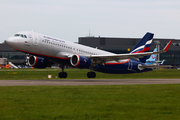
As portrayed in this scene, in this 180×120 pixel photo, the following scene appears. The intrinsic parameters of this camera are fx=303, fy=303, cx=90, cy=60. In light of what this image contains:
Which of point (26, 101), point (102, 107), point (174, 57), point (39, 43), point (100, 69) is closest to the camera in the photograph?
point (102, 107)

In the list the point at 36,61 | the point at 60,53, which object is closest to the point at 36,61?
the point at 36,61

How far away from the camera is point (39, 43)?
38.3 metres

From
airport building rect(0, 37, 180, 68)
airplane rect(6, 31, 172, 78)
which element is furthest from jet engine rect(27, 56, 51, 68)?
airport building rect(0, 37, 180, 68)

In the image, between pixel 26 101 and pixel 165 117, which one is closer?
pixel 165 117

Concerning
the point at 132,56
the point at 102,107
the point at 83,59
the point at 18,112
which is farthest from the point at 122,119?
the point at 132,56

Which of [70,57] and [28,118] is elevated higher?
[70,57]

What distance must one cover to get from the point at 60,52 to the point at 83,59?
11.4 feet

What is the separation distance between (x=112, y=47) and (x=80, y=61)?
131677mm

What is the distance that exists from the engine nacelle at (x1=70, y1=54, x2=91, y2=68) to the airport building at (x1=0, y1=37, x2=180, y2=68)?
12582 cm

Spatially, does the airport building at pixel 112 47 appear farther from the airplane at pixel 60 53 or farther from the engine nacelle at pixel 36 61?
the engine nacelle at pixel 36 61

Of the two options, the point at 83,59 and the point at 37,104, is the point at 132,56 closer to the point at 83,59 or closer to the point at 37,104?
the point at 83,59

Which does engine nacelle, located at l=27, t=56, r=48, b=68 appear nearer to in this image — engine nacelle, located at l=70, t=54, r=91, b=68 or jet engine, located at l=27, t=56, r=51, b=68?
jet engine, located at l=27, t=56, r=51, b=68

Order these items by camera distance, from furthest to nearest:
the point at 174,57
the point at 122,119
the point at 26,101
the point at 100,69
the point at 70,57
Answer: the point at 174,57 → the point at 100,69 → the point at 70,57 → the point at 26,101 → the point at 122,119

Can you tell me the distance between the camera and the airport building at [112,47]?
169500 millimetres
